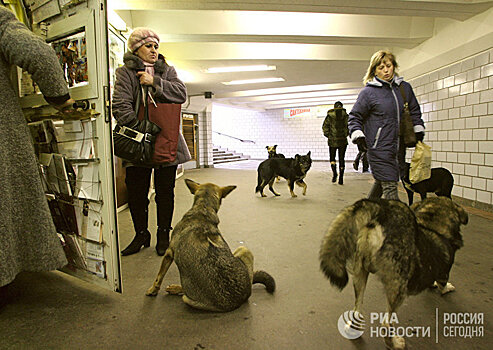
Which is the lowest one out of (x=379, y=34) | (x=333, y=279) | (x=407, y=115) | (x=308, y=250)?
(x=308, y=250)

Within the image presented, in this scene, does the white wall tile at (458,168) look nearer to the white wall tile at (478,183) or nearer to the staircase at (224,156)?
the white wall tile at (478,183)

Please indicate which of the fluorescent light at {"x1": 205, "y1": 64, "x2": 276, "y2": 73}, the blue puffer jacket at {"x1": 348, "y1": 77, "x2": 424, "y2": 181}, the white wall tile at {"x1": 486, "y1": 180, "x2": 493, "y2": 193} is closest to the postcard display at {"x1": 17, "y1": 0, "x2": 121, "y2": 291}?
the blue puffer jacket at {"x1": 348, "y1": 77, "x2": 424, "y2": 181}

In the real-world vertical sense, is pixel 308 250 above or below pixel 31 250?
below

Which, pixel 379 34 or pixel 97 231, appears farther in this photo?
pixel 379 34

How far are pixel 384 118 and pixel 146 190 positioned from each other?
6.85ft

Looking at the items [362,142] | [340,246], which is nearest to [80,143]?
[340,246]

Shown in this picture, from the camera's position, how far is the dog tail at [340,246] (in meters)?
1.27

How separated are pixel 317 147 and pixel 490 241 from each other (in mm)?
13897

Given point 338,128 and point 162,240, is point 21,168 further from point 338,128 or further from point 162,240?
point 338,128

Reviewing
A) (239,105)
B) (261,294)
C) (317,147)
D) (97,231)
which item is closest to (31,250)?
(97,231)

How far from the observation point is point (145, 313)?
1708mm

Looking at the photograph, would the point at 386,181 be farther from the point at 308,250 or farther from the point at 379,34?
the point at 379,34

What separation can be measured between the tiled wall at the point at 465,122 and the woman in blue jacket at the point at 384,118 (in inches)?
106

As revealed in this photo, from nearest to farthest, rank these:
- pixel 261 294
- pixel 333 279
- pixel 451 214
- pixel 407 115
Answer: pixel 333 279
pixel 451 214
pixel 261 294
pixel 407 115
